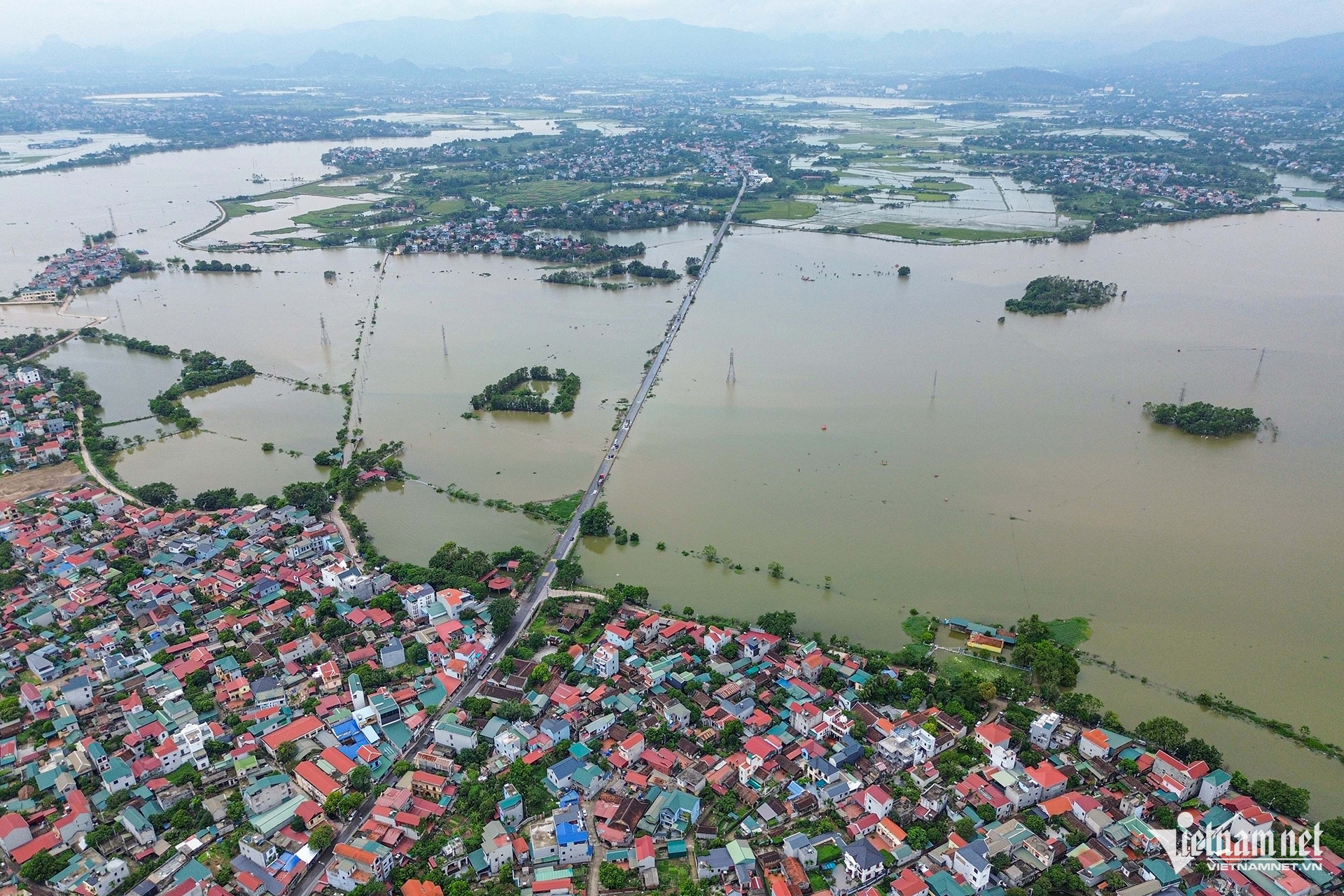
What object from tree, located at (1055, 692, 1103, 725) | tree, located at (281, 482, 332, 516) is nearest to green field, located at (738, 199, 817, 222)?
tree, located at (281, 482, 332, 516)

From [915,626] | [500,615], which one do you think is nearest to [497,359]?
[500,615]

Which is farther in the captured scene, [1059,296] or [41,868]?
[1059,296]

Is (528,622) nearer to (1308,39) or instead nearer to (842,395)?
(842,395)

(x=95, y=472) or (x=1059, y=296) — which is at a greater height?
(x=1059, y=296)

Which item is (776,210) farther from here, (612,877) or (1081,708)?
(612,877)

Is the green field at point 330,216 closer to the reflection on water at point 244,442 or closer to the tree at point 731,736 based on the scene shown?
the reflection on water at point 244,442

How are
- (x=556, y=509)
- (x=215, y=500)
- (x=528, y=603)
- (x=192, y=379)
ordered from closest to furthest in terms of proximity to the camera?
(x=528, y=603) → (x=215, y=500) → (x=556, y=509) → (x=192, y=379)

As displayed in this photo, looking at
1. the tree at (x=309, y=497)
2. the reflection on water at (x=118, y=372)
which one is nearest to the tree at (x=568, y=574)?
the tree at (x=309, y=497)
